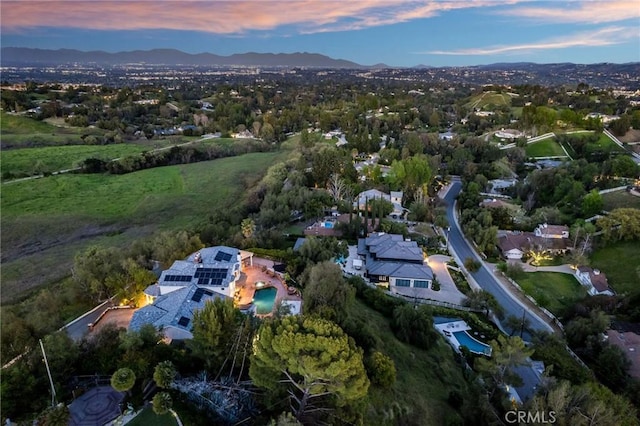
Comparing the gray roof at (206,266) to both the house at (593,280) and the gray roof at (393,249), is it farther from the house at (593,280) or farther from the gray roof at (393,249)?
the house at (593,280)

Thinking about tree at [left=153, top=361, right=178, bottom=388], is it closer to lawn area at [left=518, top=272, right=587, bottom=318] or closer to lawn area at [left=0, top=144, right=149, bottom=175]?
lawn area at [left=518, top=272, right=587, bottom=318]

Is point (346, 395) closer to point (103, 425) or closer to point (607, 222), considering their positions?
point (103, 425)

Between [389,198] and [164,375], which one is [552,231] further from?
[164,375]

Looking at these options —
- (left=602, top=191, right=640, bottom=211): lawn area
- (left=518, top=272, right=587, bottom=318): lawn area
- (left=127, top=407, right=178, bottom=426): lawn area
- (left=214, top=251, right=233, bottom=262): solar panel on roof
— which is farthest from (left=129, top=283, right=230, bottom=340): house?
(left=602, top=191, right=640, bottom=211): lawn area

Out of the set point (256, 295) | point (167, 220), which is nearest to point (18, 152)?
point (167, 220)

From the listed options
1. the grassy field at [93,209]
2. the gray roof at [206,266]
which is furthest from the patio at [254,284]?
the grassy field at [93,209]

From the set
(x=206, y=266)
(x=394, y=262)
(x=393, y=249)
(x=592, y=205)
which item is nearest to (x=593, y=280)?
(x=592, y=205)

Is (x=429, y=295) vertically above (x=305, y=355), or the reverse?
(x=305, y=355)

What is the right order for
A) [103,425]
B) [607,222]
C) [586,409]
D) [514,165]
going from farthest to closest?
1. [514,165]
2. [607,222]
3. [586,409]
4. [103,425]
